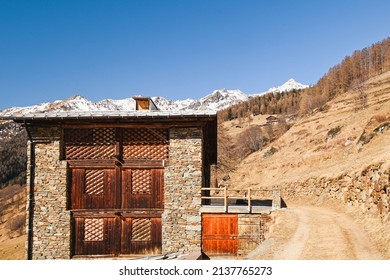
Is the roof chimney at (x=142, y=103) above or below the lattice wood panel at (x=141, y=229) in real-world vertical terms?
above

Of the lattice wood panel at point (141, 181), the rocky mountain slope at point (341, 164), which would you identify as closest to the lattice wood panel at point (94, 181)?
the lattice wood panel at point (141, 181)

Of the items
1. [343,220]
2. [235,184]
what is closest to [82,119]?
[343,220]

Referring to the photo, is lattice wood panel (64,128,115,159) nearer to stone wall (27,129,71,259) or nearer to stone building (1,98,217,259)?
stone building (1,98,217,259)

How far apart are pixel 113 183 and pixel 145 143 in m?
2.54

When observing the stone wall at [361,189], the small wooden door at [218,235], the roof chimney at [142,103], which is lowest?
the small wooden door at [218,235]

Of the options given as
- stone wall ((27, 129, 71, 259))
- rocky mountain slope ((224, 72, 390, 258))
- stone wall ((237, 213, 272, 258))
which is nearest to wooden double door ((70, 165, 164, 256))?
stone wall ((27, 129, 71, 259))

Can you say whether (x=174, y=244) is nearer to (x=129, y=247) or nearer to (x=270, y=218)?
(x=129, y=247)

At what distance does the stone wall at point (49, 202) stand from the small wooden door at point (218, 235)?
22.0 ft

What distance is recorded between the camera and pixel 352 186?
811 inches

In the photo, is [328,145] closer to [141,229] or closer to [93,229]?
[141,229]

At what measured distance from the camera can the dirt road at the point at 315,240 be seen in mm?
11922

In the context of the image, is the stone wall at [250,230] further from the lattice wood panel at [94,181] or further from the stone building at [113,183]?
the lattice wood panel at [94,181]

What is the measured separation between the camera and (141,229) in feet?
58.5

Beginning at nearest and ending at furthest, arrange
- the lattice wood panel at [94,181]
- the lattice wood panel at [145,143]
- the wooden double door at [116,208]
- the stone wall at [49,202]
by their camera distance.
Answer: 1. the stone wall at [49,202]
2. the wooden double door at [116,208]
3. the lattice wood panel at [145,143]
4. the lattice wood panel at [94,181]
